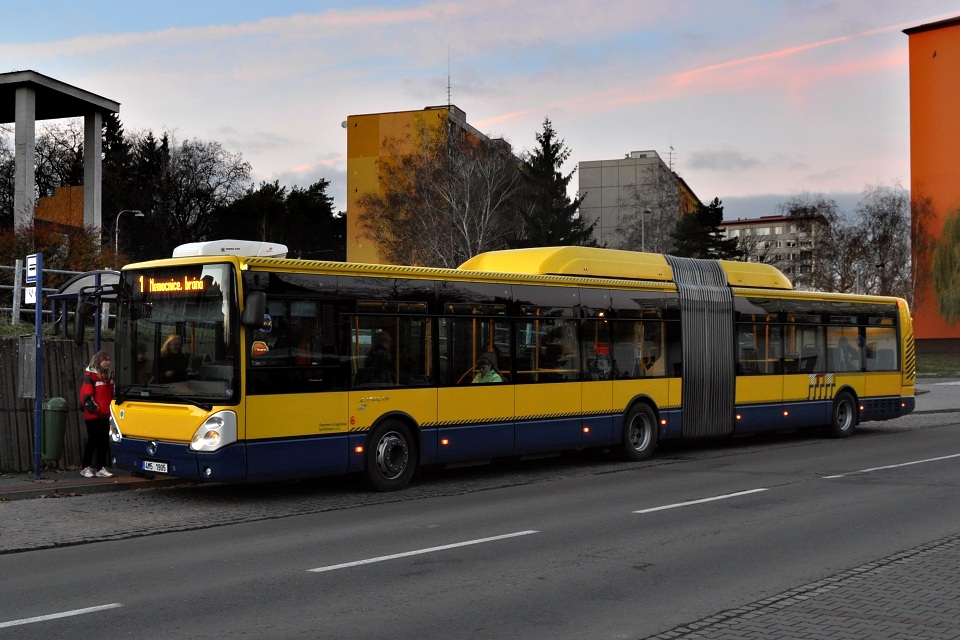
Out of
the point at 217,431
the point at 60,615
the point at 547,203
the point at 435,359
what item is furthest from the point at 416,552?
the point at 547,203

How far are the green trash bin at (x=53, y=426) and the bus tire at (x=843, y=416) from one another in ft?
48.0

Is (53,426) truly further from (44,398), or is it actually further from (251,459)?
(251,459)

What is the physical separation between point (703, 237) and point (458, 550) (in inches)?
2798

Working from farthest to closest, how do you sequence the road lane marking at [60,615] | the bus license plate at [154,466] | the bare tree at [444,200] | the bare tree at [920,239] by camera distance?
the bare tree at [920,239], the bare tree at [444,200], the bus license plate at [154,466], the road lane marking at [60,615]

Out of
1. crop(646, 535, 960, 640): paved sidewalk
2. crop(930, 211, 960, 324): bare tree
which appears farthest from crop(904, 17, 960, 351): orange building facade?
crop(646, 535, 960, 640): paved sidewalk

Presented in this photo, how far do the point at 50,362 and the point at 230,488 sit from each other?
3637 millimetres

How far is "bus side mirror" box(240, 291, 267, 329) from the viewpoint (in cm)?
1134

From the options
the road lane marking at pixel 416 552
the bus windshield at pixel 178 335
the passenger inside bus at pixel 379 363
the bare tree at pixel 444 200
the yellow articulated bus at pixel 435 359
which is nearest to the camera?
the road lane marking at pixel 416 552

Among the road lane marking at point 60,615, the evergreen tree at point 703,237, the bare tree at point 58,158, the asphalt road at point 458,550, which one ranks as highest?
the bare tree at point 58,158

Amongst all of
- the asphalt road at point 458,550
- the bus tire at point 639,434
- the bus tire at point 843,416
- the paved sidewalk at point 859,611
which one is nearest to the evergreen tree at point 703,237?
the bus tire at point 843,416

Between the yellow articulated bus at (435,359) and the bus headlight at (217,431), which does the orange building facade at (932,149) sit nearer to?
the yellow articulated bus at (435,359)

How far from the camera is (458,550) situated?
906 cm

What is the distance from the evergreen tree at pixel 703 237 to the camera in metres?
77.0

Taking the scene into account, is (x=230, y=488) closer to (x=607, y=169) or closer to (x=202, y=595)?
(x=202, y=595)
